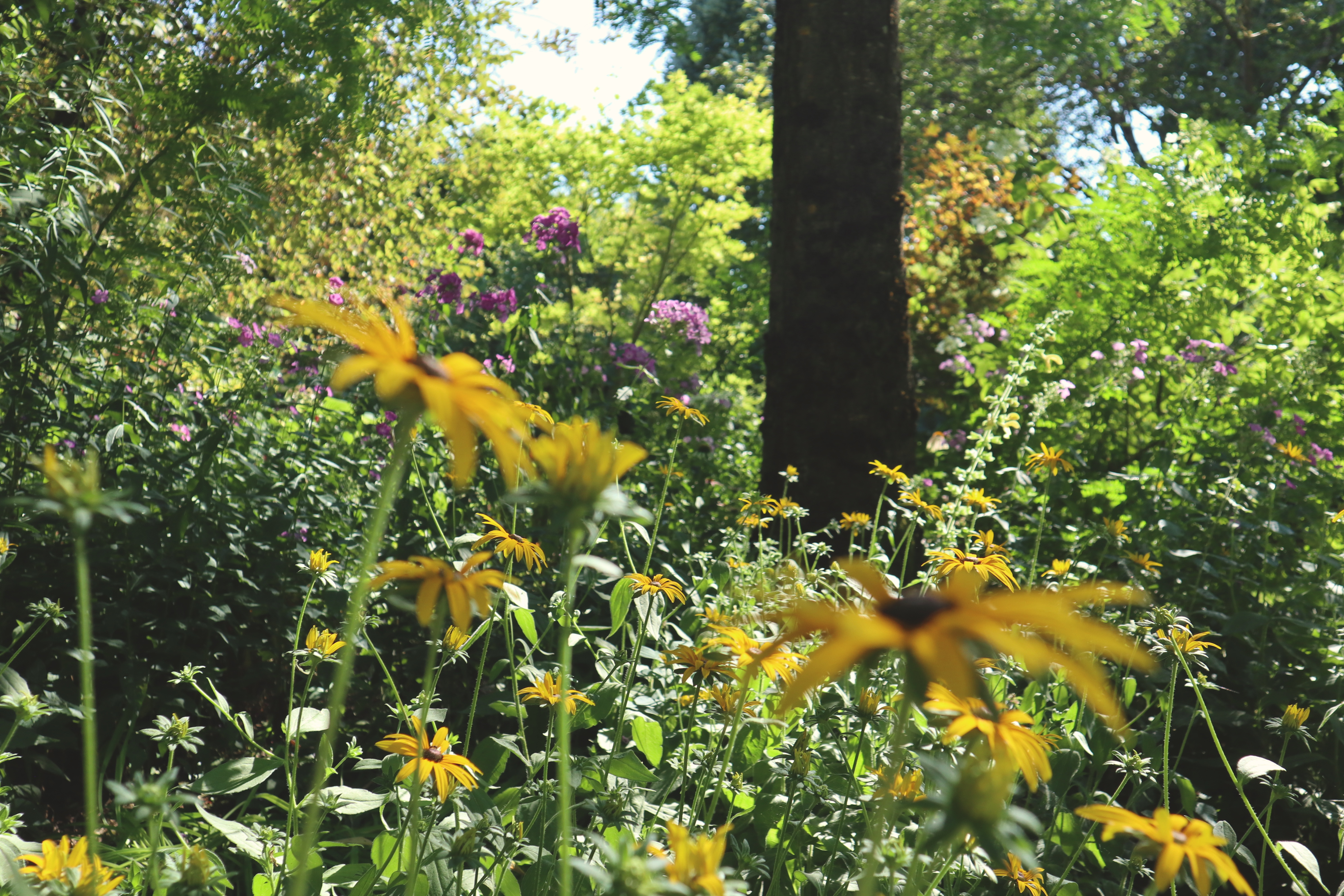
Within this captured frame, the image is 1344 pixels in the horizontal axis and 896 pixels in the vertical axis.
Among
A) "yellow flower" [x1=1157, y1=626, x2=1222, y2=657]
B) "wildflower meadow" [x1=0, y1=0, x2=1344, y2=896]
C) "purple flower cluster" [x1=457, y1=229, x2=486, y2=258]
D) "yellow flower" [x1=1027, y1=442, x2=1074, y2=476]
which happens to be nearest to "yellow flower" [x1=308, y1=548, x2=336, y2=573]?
"wildflower meadow" [x1=0, y1=0, x2=1344, y2=896]

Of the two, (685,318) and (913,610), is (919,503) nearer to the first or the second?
(913,610)

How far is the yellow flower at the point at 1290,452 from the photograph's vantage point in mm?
2521

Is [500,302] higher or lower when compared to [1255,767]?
higher

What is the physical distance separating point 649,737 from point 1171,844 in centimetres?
87

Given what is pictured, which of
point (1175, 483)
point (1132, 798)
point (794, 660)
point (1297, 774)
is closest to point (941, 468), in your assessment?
point (1175, 483)

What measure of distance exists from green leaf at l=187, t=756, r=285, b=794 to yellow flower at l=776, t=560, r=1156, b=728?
981 mm

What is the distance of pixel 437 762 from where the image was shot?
1.00m

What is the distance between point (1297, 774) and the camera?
2.20 metres

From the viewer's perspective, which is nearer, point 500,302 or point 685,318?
point 500,302

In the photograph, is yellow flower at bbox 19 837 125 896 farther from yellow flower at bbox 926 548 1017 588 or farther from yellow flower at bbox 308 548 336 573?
yellow flower at bbox 926 548 1017 588

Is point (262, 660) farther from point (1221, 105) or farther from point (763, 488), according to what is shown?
point (1221, 105)

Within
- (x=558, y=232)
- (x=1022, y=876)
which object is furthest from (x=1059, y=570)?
(x=558, y=232)

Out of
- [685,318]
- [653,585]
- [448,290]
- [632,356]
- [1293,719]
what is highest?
[685,318]

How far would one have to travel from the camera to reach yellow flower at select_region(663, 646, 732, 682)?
1.16 metres
